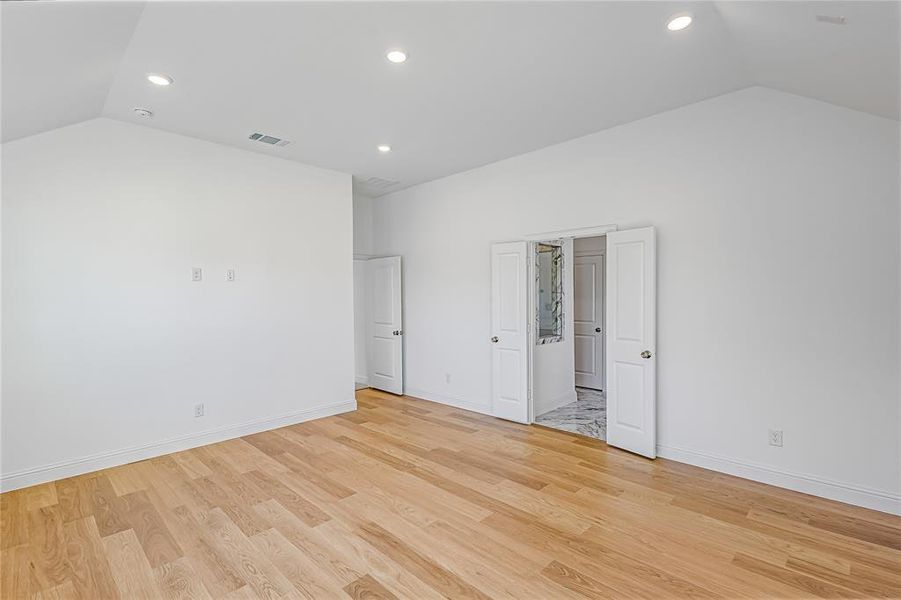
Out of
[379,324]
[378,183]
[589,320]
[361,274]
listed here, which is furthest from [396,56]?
[589,320]

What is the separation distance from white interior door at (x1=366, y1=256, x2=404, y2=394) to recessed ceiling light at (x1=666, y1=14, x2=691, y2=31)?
4.42 meters

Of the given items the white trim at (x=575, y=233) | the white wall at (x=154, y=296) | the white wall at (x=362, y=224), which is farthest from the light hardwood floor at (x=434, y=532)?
the white wall at (x=362, y=224)

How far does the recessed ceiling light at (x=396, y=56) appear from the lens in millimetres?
2678

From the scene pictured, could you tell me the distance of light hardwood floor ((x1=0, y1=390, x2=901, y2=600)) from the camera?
2.17m

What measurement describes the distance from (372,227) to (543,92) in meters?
4.14

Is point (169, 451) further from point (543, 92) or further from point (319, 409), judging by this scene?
point (543, 92)

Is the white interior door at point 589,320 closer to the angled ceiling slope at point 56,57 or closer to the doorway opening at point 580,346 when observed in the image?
the doorway opening at point 580,346

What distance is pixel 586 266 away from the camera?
685cm

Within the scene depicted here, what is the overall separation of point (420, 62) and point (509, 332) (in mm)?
3083

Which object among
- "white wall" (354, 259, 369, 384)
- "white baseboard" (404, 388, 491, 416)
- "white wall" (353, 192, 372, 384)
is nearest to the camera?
"white baseboard" (404, 388, 491, 416)

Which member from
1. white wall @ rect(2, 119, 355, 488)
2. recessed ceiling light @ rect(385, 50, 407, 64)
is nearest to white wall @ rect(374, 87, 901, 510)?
recessed ceiling light @ rect(385, 50, 407, 64)

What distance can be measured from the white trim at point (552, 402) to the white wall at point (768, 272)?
163 cm

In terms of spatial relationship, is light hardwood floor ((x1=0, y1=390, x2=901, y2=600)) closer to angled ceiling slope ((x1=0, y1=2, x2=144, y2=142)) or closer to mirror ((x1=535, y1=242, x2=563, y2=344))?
mirror ((x1=535, y1=242, x2=563, y2=344))

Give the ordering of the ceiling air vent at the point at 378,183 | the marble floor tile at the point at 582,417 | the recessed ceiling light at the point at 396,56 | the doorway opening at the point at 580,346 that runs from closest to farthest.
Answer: the recessed ceiling light at the point at 396,56
the marble floor tile at the point at 582,417
the doorway opening at the point at 580,346
the ceiling air vent at the point at 378,183
